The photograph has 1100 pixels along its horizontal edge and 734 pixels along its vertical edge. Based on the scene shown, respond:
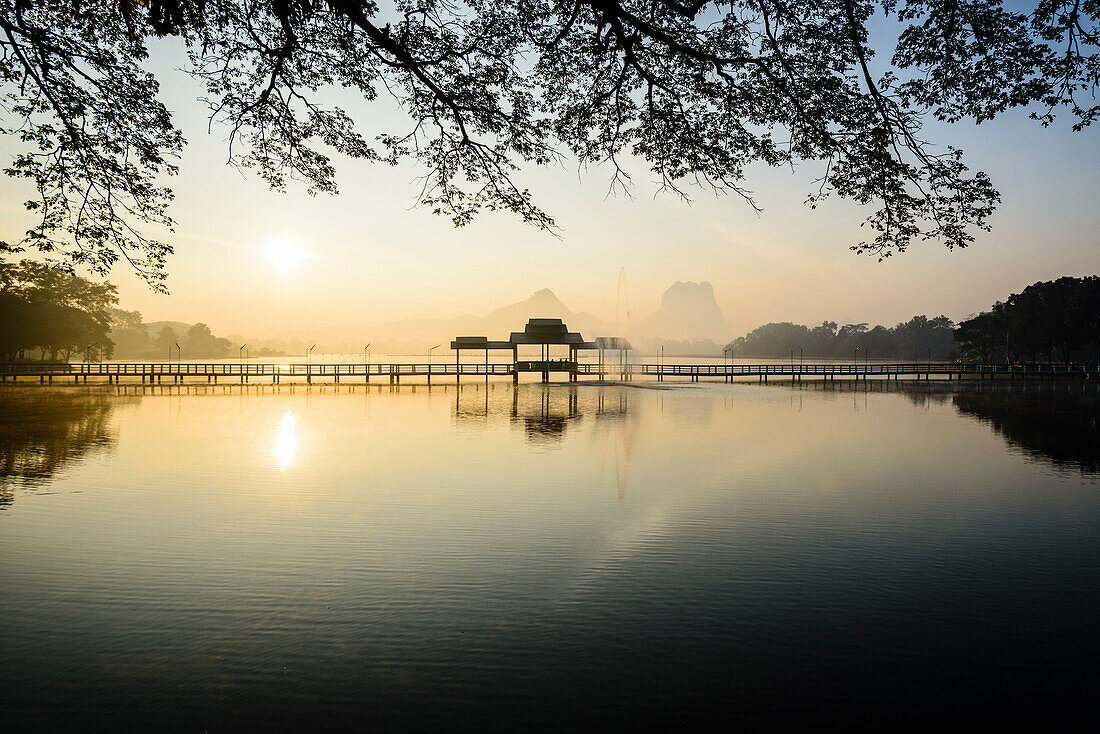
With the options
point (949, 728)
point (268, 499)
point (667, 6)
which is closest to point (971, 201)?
point (667, 6)

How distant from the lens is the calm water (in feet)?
16.8

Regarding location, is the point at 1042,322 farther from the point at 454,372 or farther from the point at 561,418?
the point at 561,418

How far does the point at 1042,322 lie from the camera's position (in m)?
90.6

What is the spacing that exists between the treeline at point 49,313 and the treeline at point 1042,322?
124558mm

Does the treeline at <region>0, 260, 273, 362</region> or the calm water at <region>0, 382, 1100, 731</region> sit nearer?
the calm water at <region>0, 382, 1100, 731</region>

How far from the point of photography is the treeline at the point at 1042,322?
84.6 m

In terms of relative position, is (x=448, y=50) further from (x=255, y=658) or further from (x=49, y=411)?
(x=49, y=411)

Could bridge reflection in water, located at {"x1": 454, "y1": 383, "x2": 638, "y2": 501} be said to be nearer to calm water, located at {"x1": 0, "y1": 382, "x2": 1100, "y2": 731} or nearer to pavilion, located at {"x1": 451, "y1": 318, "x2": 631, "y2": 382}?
calm water, located at {"x1": 0, "y1": 382, "x2": 1100, "y2": 731}

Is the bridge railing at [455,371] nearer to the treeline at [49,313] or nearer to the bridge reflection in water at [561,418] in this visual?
the treeline at [49,313]

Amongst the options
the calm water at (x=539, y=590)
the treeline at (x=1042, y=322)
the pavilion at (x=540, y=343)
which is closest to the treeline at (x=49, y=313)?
the pavilion at (x=540, y=343)

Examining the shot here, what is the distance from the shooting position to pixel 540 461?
17812 mm

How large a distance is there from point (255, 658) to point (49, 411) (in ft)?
120

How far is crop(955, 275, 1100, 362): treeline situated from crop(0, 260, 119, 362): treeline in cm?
12456

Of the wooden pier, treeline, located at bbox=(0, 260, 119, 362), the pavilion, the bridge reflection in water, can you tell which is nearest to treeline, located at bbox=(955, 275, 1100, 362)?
the wooden pier
